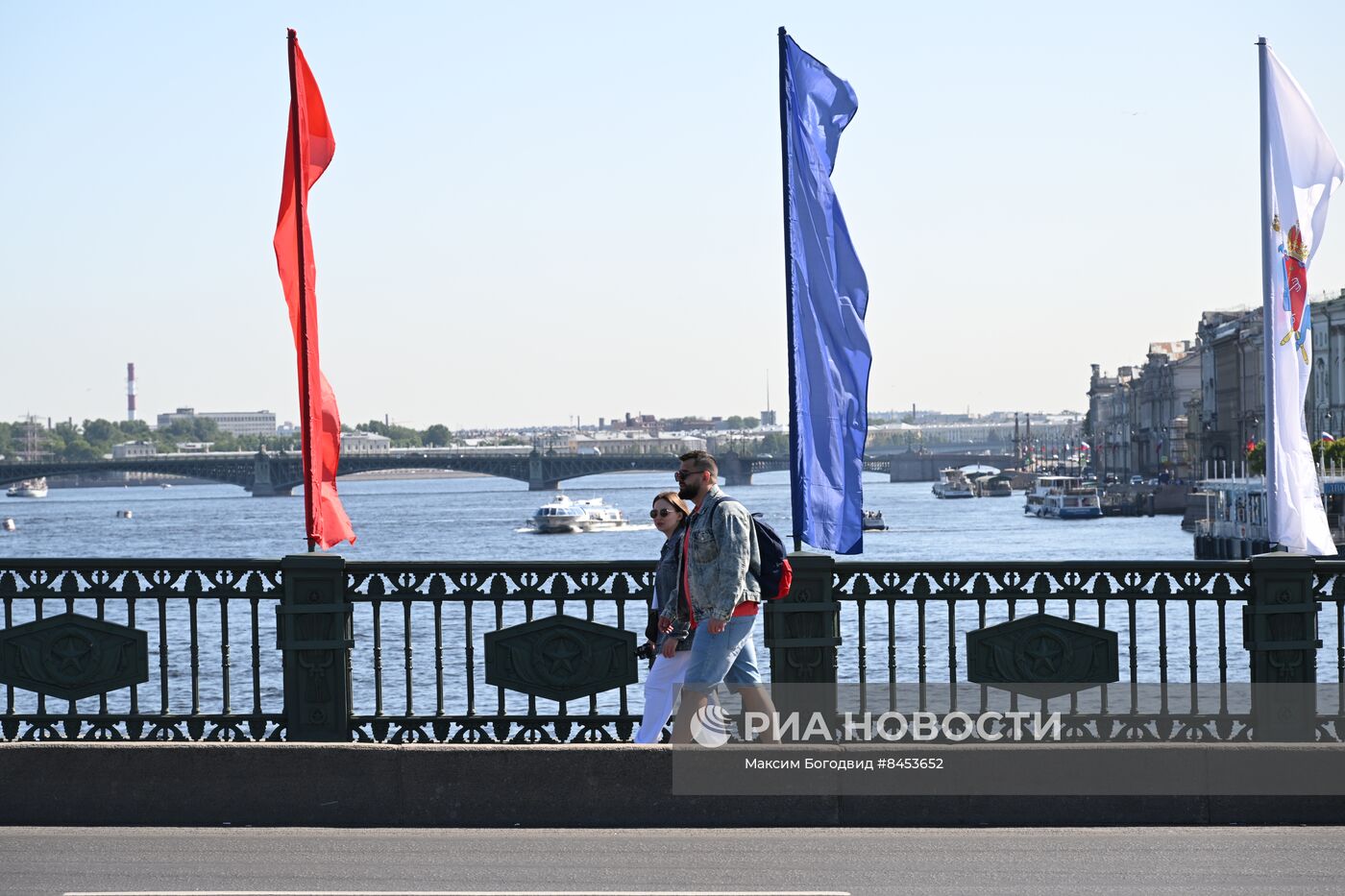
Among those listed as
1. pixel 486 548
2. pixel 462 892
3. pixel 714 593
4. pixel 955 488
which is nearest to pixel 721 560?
pixel 714 593

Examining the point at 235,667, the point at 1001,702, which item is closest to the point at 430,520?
the point at 235,667

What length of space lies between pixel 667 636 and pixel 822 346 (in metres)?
1.76

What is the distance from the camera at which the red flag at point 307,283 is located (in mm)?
9469

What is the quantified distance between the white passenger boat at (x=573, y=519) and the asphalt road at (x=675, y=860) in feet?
332

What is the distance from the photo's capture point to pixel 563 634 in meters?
8.85

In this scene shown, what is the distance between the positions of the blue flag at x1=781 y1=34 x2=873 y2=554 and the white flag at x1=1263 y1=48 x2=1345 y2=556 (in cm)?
204

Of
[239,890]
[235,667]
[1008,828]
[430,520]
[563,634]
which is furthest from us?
[430,520]

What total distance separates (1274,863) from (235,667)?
2874 centimetres

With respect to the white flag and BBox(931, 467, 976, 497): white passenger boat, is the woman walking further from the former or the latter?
BBox(931, 467, 976, 497): white passenger boat

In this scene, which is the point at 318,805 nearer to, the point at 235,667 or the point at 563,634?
the point at 563,634

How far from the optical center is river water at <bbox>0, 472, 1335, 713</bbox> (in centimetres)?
2881

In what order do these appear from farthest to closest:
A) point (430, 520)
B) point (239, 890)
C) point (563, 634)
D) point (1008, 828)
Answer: point (430, 520)
point (563, 634)
point (1008, 828)
point (239, 890)

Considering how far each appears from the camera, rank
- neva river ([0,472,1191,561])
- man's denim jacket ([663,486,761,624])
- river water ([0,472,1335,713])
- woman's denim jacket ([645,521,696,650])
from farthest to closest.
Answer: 1. neva river ([0,472,1191,561])
2. river water ([0,472,1335,713])
3. woman's denim jacket ([645,521,696,650])
4. man's denim jacket ([663,486,761,624])

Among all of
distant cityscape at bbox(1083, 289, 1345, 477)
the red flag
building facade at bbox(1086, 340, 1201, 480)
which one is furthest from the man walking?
building facade at bbox(1086, 340, 1201, 480)
